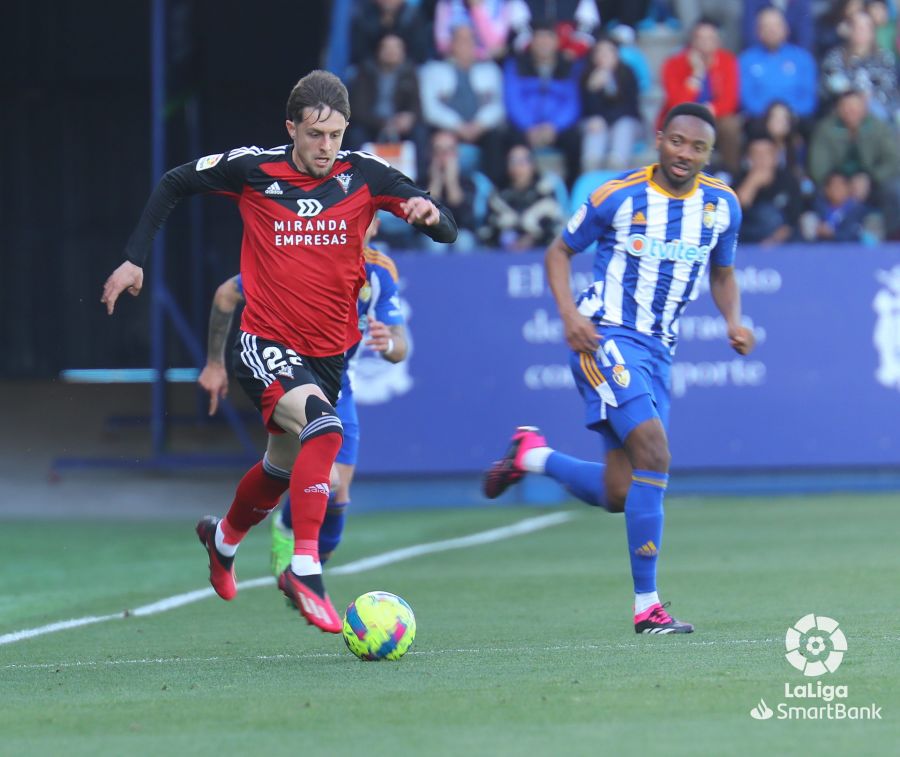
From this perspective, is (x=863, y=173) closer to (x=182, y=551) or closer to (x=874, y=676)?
(x=182, y=551)

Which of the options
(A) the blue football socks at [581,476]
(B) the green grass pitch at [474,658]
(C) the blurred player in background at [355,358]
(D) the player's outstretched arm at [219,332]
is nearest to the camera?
(B) the green grass pitch at [474,658]

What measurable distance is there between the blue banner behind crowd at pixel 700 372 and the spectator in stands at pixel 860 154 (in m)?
1.28

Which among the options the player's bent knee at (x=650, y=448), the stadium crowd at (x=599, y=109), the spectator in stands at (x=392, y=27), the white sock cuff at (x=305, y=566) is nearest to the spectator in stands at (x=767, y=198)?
the stadium crowd at (x=599, y=109)

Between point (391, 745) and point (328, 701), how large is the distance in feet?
2.46

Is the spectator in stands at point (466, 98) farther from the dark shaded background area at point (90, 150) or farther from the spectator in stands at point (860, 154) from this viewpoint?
the dark shaded background area at point (90, 150)

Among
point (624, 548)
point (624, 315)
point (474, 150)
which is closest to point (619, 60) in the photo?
point (474, 150)

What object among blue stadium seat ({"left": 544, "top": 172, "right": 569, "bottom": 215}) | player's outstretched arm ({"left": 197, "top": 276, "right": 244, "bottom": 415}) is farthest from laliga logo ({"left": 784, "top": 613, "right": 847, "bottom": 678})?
blue stadium seat ({"left": 544, "top": 172, "right": 569, "bottom": 215})

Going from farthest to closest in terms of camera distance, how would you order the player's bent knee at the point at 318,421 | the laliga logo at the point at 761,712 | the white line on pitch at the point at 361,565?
the white line on pitch at the point at 361,565 → the player's bent knee at the point at 318,421 → the laliga logo at the point at 761,712

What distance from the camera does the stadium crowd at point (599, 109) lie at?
1623 cm

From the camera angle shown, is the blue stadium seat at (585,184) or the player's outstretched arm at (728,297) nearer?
the player's outstretched arm at (728,297)

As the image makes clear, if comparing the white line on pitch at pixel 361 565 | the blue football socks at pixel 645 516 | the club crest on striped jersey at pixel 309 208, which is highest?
the club crest on striped jersey at pixel 309 208

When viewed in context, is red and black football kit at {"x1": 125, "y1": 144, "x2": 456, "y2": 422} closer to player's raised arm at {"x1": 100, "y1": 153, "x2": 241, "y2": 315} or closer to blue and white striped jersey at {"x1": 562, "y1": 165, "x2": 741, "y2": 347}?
player's raised arm at {"x1": 100, "y1": 153, "x2": 241, "y2": 315}

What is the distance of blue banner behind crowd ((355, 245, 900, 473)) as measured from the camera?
1523 centimetres

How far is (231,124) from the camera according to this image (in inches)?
Answer: 1106
